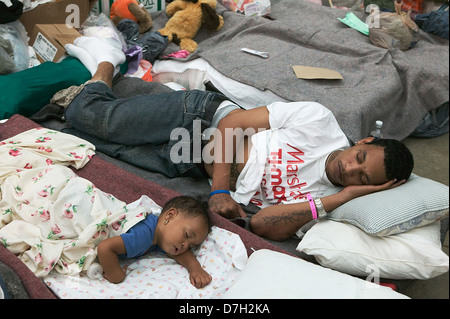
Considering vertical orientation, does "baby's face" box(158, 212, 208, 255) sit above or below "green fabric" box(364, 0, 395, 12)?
below

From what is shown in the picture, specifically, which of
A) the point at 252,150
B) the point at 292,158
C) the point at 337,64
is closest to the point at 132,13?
the point at 337,64

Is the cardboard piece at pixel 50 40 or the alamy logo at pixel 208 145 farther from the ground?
the cardboard piece at pixel 50 40

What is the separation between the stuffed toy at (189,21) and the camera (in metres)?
2.57

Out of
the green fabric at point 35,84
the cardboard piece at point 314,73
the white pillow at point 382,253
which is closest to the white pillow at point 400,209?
the white pillow at point 382,253

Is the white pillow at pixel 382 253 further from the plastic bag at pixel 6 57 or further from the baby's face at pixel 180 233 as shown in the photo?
the plastic bag at pixel 6 57

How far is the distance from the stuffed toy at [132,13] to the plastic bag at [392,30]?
1470 mm

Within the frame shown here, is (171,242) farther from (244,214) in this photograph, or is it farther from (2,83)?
Answer: (2,83)

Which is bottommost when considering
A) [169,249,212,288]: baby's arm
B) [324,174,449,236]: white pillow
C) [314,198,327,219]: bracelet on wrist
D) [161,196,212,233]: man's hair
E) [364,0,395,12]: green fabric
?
[169,249,212,288]: baby's arm

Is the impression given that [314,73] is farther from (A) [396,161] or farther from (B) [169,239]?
(B) [169,239]

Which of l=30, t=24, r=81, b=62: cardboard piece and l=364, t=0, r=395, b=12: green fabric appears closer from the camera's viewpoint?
l=30, t=24, r=81, b=62: cardboard piece

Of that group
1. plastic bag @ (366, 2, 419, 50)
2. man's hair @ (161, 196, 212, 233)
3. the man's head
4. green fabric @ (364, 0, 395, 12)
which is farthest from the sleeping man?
green fabric @ (364, 0, 395, 12)

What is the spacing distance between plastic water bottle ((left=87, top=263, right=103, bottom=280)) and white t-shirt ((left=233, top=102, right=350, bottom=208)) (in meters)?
Answer: 0.59

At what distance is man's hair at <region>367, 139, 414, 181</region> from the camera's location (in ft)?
4.46

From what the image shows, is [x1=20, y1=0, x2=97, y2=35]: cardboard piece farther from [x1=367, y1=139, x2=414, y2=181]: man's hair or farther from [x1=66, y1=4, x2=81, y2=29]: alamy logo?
[x1=367, y1=139, x2=414, y2=181]: man's hair
